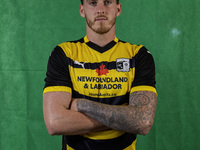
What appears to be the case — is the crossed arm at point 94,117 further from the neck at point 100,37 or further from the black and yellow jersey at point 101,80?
the neck at point 100,37

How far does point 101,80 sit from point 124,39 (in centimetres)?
100

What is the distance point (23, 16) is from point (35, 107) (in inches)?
36.9

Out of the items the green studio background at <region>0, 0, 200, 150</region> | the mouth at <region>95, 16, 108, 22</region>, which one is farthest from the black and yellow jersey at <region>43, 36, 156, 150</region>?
the green studio background at <region>0, 0, 200, 150</region>

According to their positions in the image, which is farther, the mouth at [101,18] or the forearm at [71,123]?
the mouth at [101,18]

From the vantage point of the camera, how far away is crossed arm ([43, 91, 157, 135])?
41.7 inches

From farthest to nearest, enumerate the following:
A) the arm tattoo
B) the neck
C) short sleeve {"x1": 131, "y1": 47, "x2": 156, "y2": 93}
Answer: the neck < short sleeve {"x1": 131, "y1": 47, "x2": 156, "y2": 93} < the arm tattoo

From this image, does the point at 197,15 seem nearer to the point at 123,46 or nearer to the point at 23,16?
the point at 123,46

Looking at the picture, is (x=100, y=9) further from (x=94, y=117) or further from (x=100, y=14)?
(x=94, y=117)

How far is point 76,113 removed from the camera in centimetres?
109

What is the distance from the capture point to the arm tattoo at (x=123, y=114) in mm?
1056

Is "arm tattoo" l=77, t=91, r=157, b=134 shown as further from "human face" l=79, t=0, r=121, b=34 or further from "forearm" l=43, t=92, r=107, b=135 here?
"human face" l=79, t=0, r=121, b=34

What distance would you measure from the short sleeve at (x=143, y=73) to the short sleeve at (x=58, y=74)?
377 millimetres

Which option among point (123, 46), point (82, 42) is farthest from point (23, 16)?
point (123, 46)

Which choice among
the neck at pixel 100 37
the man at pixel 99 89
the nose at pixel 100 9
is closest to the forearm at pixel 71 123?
the man at pixel 99 89
